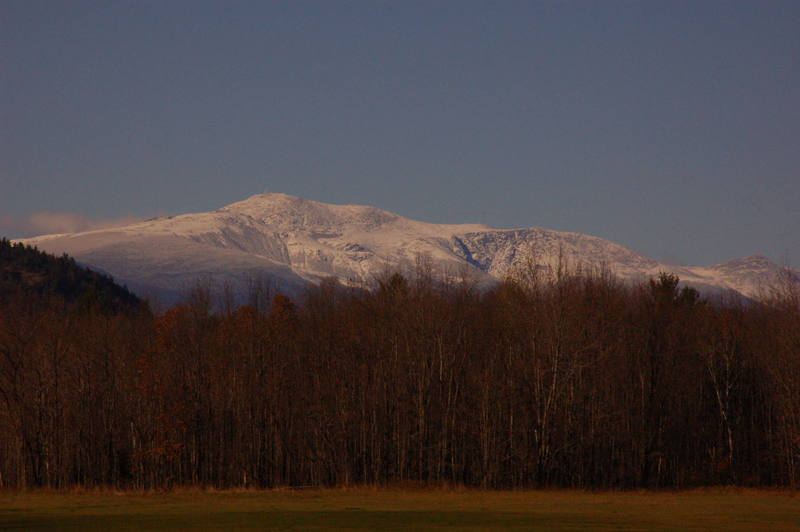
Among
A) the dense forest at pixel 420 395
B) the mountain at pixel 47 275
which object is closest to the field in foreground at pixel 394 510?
the dense forest at pixel 420 395

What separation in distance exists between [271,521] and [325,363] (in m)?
37.1

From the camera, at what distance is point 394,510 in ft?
121

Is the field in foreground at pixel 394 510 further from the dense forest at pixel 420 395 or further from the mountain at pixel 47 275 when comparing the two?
the mountain at pixel 47 275

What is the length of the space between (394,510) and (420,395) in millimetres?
24334

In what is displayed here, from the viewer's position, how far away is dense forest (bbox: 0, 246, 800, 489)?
60375 millimetres

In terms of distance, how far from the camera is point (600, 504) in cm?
4144

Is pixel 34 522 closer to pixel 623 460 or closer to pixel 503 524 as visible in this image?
pixel 503 524

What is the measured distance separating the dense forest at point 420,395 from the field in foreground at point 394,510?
1091 centimetres

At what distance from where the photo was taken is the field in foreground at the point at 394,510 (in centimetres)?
3119

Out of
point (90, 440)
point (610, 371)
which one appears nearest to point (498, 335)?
point (610, 371)

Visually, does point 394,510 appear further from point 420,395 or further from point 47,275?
point 47,275

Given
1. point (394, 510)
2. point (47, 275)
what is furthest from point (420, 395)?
point (47, 275)

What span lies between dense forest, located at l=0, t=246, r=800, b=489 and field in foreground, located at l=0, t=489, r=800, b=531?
35.8 ft

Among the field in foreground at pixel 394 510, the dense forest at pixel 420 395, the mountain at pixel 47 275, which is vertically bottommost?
the field in foreground at pixel 394 510
